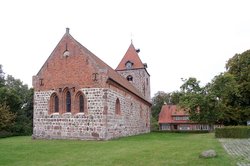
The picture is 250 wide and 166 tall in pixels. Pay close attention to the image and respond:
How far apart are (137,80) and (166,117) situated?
2048cm

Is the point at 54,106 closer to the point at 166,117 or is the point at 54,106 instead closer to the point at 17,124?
the point at 17,124

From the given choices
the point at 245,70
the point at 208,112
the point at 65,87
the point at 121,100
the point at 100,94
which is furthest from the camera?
the point at 245,70

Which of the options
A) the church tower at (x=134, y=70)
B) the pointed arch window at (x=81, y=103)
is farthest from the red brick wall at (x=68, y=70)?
the church tower at (x=134, y=70)

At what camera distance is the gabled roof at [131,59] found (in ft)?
154

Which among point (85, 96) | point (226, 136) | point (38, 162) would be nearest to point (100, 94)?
point (85, 96)

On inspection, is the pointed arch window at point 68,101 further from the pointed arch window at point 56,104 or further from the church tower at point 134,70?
the church tower at point 134,70

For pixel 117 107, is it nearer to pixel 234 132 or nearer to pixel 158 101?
pixel 234 132

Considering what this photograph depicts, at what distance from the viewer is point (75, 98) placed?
25.5 metres

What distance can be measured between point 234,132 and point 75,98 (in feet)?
45.6

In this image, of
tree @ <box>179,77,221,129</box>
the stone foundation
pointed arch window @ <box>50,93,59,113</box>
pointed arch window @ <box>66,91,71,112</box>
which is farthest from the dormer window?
pointed arch window @ <box>66,91,71,112</box>

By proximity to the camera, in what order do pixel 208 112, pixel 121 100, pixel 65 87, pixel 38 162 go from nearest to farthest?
pixel 38 162 → pixel 65 87 → pixel 121 100 → pixel 208 112

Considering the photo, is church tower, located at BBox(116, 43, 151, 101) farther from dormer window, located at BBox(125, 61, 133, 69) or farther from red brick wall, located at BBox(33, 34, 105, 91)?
red brick wall, located at BBox(33, 34, 105, 91)

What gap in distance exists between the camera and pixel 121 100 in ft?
95.1

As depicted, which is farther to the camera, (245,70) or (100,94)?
(245,70)
